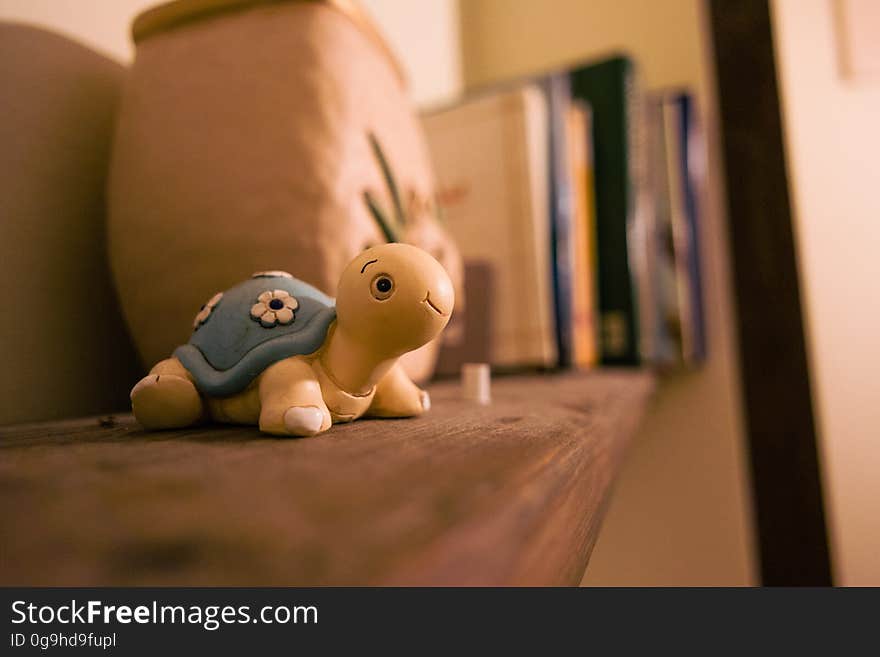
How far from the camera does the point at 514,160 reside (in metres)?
0.84

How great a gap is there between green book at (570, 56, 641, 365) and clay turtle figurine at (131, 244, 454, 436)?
672 millimetres

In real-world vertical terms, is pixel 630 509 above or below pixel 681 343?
below

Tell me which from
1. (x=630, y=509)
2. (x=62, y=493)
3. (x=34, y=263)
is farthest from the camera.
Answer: (x=630, y=509)

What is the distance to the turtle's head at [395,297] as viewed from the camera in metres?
0.28

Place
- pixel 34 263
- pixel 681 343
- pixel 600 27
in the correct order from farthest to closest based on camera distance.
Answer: pixel 600 27 < pixel 681 343 < pixel 34 263

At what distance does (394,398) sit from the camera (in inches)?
14.1

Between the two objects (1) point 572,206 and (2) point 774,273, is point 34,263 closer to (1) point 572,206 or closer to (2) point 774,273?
(1) point 572,206

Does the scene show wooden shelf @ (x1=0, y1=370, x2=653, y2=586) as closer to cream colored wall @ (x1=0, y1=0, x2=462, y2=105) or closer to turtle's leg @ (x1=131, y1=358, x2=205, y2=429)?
turtle's leg @ (x1=131, y1=358, x2=205, y2=429)

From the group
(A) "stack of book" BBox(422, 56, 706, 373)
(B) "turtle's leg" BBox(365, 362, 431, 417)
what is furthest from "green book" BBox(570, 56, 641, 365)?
(B) "turtle's leg" BBox(365, 362, 431, 417)

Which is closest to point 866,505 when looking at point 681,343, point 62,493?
point 681,343

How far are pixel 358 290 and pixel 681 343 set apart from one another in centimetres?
88

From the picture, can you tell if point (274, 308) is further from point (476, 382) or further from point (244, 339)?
point (476, 382)

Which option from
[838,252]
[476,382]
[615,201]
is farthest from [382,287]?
[838,252]

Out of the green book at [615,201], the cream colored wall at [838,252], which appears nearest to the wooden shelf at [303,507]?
the green book at [615,201]
